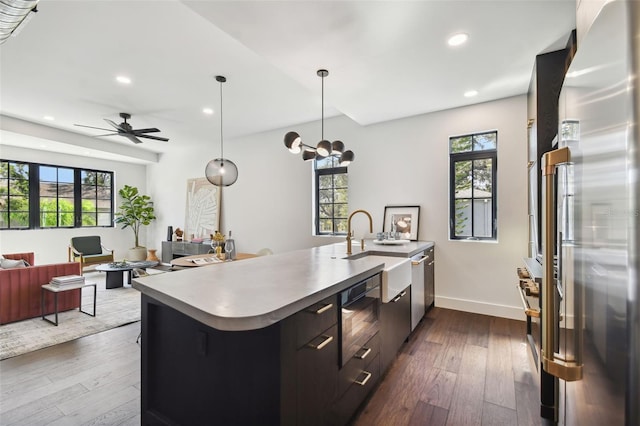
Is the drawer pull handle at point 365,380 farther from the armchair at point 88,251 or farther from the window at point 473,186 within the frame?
the armchair at point 88,251

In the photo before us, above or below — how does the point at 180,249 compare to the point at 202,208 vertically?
below

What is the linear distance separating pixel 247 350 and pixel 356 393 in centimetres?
96

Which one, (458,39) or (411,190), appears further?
(411,190)

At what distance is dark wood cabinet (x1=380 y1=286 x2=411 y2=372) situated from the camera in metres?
2.22

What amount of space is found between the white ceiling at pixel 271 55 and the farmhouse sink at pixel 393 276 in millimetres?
1892

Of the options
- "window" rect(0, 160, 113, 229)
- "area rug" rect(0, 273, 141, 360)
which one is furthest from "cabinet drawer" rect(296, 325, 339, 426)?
"window" rect(0, 160, 113, 229)

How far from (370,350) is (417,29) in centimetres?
249

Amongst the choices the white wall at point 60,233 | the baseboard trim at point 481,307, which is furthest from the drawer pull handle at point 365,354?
the white wall at point 60,233

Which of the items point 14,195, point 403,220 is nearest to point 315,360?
point 403,220

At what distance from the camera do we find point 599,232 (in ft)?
2.07

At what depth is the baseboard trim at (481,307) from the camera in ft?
11.9

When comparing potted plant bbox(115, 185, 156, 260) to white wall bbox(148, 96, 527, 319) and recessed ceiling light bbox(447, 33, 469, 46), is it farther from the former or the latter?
recessed ceiling light bbox(447, 33, 469, 46)

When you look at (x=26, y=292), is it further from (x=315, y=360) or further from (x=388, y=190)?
(x=388, y=190)

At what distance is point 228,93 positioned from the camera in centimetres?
409
